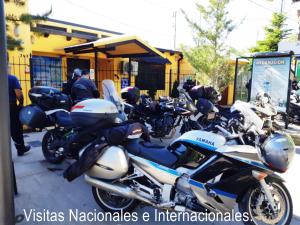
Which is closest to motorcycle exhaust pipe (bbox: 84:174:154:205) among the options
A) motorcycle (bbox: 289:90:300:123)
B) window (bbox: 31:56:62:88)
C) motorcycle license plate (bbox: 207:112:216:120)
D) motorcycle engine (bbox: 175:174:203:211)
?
motorcycle engine (bbox: 175:174:203:211)

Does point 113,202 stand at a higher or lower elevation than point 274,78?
lower

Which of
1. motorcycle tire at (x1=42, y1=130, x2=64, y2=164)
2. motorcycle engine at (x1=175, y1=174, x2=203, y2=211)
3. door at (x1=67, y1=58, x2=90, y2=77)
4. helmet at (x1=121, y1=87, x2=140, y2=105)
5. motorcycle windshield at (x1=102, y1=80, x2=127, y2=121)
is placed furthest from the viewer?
door at (x1=67, y1=58, x2=90, y2=77)

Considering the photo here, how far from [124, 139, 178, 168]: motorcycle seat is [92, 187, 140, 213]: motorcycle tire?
0.56m

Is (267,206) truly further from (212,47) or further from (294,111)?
(212,47)

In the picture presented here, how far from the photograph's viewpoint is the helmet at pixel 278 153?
222 cm

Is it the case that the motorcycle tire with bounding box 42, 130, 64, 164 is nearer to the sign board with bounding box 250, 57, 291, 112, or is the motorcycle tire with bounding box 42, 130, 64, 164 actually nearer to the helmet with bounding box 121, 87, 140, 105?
the helmet with bounding box 121, 87, 140, 105

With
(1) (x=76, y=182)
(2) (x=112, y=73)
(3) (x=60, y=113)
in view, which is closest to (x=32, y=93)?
(3) (x=60, y=113)

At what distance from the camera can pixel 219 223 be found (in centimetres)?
282

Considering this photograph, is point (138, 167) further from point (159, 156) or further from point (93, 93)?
point (93, 93)

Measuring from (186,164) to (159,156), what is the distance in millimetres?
287

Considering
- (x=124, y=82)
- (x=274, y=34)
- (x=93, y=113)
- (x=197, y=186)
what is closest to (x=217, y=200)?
(x=197, y=186)

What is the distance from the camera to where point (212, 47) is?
11.9 m

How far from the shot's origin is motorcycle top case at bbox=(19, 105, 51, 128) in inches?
160

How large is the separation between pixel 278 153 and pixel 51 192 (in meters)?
2.79
